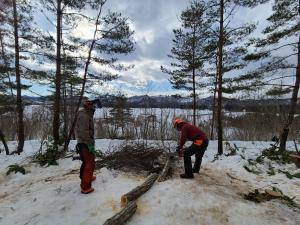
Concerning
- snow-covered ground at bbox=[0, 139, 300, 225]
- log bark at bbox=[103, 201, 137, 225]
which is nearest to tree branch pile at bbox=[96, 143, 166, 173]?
snow-covered ground at bbox=[0, 139, 300, 225]

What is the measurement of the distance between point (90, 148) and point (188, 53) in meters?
12.3

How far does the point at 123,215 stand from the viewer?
214 inches

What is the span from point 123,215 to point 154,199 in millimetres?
1110

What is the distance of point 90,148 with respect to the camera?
7.00 m

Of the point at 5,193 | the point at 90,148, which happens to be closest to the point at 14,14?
the point at 5,193

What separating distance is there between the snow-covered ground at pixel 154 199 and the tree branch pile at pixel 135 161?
1.62 feet

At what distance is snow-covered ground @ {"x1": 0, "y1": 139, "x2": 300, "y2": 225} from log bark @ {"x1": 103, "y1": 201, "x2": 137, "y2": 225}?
0.38 ft

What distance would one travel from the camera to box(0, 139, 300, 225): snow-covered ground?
18.7 feet

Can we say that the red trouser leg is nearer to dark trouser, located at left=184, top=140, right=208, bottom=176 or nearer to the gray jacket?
the gray jacket

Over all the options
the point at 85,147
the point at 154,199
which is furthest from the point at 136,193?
the point at 85,147

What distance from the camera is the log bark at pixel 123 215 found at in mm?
5239

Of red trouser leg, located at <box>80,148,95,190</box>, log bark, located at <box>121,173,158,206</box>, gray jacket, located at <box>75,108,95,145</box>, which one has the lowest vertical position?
log bark, located at <box>121,173,158,206</box>

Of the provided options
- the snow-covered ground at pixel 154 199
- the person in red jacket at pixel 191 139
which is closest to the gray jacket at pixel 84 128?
the snow-covered ground at pixel 154 199

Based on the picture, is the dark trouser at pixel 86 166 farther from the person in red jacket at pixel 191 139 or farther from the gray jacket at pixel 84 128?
the person in red jacket at pixel 191 139
